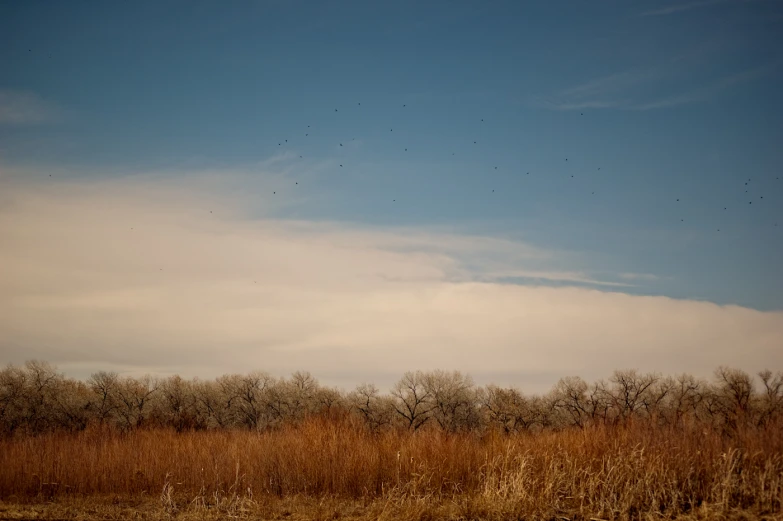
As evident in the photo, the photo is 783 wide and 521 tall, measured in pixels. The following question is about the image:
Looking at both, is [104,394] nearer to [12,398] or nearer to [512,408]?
[12,398]

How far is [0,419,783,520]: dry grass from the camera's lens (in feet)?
53.6

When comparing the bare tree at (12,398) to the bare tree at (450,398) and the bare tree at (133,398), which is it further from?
the bare tree at (450,398)

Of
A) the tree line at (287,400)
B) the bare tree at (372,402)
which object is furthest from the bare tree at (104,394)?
the bare tree at (372,402)

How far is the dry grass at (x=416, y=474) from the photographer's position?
16.3m

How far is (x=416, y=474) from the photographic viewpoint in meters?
19.0

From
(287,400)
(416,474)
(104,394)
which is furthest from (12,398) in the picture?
(416,474)

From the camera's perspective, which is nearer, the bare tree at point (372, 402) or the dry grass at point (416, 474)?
the dry grass at point (416, 474)

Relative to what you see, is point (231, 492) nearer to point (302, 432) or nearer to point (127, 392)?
point (302, 432)

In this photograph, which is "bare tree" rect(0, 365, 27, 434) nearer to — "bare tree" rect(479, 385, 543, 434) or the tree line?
the tree line

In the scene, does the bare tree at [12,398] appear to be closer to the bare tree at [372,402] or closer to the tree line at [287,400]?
the tree line at [287,400]

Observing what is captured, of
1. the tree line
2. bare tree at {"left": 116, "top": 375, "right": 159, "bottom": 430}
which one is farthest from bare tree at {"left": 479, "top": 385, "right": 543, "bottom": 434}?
bare tree at {"left": 116, "top": 375, "right": 159, "bottom": 430}

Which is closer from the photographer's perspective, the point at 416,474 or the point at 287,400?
the point at 416,474

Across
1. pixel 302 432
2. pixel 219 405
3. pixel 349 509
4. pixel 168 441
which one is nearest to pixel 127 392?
pixel 219 405

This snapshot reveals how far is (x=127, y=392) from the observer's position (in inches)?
2948
